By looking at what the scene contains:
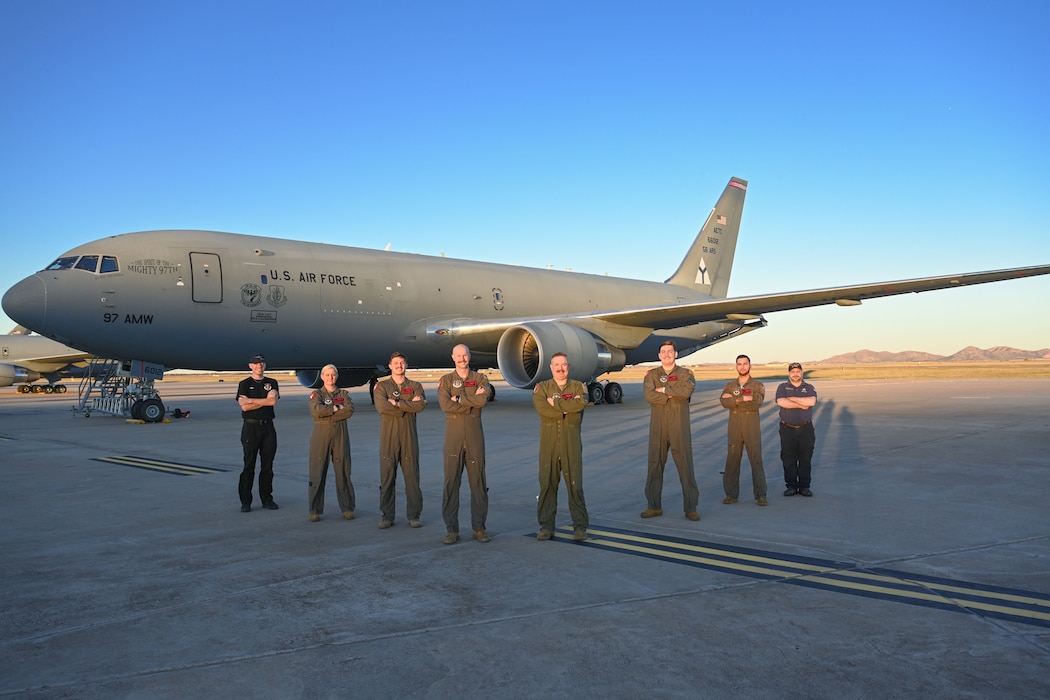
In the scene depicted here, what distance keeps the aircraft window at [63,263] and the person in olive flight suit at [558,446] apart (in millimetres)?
12334

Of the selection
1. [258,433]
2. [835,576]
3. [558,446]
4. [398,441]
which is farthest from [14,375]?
[835,576]

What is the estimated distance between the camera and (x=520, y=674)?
122 inches

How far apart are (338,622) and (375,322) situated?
1436 centimetres

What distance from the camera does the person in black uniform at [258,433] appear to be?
6868mm

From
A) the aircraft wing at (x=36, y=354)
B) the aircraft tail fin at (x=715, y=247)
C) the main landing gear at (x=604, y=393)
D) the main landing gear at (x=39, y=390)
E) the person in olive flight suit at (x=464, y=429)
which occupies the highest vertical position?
the aircraft tail fin at (x=715, y=247)

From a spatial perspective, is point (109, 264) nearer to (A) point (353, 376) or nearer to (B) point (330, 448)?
(A) point (353, 376)

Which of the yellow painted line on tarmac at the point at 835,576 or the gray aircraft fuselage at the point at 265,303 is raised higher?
the gray aircraft fuselage at the point at 265,303

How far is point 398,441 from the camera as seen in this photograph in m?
6.17

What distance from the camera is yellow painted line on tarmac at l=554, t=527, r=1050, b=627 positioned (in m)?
3.90

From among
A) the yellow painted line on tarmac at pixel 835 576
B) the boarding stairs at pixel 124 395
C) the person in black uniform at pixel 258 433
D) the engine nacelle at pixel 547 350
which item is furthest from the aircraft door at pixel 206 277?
the yellow painted line on tarmac at pixel 835 576

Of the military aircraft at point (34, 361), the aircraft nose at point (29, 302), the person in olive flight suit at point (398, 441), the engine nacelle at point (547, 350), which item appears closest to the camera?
the person in olive flight suit at point (398, 441)

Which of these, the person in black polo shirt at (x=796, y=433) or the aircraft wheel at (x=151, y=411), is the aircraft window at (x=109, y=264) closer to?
the aircraft wheel at (x=151, y=411)

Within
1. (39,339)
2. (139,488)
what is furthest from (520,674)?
(39,339)

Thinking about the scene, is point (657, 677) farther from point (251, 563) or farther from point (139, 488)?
point (139, 488)
